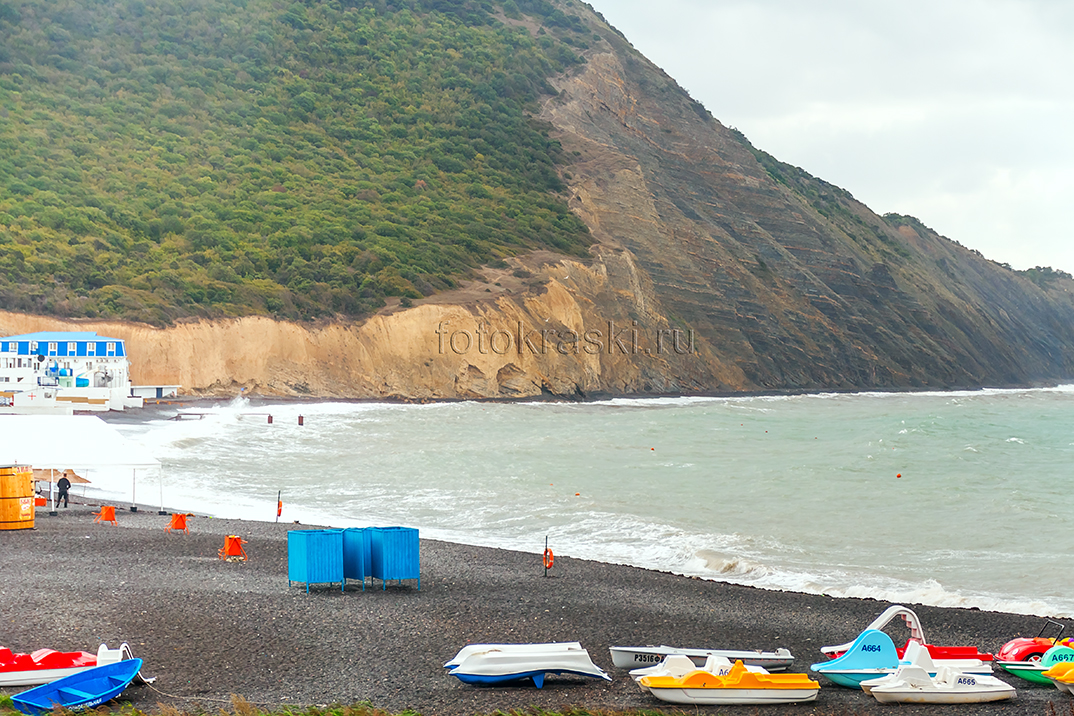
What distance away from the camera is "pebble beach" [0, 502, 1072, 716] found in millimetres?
9492

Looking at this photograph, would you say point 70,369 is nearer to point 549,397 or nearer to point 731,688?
point 549,397

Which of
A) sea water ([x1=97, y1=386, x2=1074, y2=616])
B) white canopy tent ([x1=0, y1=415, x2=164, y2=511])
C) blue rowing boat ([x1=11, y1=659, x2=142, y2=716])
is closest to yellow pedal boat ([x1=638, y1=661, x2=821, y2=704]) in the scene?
blue rowing boat ([x1=11, y1=659, x2=142, y2=716])

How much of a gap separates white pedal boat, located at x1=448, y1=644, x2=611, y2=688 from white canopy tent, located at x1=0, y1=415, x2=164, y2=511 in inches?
529

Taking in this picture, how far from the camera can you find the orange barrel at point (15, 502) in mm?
18989

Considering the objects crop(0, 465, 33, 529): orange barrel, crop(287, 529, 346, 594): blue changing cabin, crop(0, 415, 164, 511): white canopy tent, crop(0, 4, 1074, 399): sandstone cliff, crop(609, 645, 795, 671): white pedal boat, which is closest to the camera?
crop(609, 645, 795, 671): white pedal boat

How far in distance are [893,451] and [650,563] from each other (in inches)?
991

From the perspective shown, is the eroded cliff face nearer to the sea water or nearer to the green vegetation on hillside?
the green vegetation on hillside

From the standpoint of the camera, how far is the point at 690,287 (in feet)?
275

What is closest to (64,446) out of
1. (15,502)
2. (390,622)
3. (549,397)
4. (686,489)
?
(15,502)

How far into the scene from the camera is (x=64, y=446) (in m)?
20.8

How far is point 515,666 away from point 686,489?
19863 millimetres

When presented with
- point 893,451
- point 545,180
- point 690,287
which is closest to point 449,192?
point 545,180

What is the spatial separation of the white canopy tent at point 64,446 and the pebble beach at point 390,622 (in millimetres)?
2421

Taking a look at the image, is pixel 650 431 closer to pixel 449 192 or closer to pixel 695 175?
pixel 449 192
